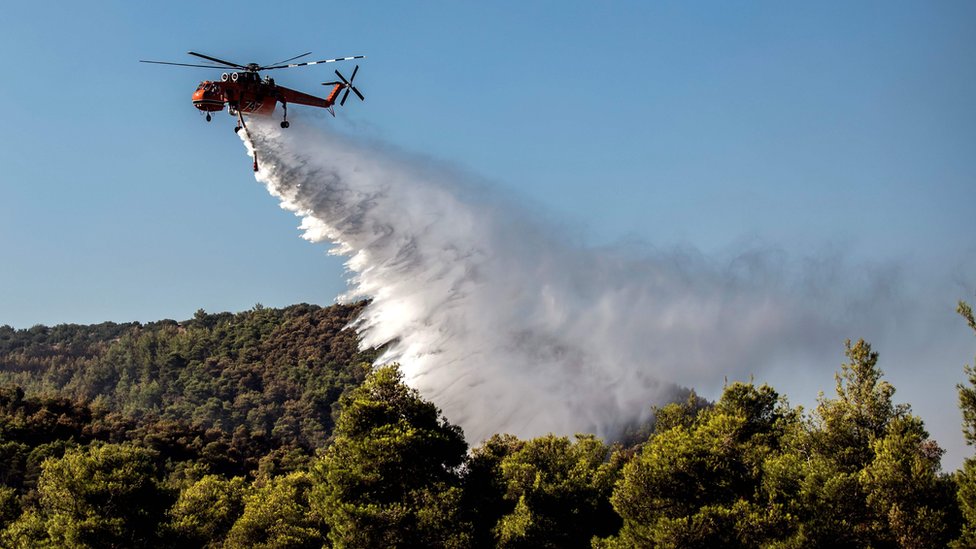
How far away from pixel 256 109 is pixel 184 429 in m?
79.7

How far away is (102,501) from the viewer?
5281 centimetres

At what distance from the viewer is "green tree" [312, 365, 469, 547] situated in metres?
46.5

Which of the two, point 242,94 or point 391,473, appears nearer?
point 391,473

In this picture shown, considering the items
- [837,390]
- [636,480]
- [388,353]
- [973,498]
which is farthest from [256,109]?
[973,498]

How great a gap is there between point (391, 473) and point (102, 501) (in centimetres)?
1759

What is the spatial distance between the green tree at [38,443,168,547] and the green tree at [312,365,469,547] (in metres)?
10.5

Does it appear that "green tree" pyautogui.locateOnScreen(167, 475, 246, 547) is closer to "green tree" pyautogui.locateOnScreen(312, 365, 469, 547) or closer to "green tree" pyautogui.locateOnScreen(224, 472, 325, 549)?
"green tree" pyautogui.locateOnScreen(224, 472, 325, 549)

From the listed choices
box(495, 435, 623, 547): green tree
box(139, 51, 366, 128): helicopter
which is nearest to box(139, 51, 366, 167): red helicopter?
box(139, 51, 366, 128): helicopter

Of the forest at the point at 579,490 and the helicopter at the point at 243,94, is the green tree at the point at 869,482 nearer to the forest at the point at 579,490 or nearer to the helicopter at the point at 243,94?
the forest at the point at 579,490

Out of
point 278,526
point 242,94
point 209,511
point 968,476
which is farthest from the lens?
point 209,511

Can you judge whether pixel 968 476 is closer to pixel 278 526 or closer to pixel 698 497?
pixel 698 497

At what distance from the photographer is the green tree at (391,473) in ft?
152

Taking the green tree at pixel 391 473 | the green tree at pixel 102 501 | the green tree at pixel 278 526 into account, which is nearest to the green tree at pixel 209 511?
the green tree at pixel 278 526

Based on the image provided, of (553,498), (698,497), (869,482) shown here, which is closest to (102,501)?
(553,498)
